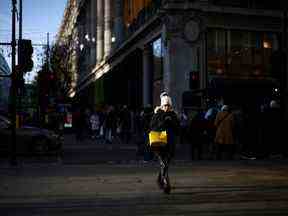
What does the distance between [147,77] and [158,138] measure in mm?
25576

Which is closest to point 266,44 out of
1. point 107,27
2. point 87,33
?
point 107,27

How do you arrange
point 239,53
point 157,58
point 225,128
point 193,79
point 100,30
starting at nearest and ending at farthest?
point 225,128 → point 193,79 → point 239,53 → point 157,58 → point 100,30

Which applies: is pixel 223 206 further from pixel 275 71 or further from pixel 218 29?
pixel 218 29

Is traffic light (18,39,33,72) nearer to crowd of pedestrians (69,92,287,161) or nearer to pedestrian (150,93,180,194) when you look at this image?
Result: crowd of pedestrians (69,92,287,161)

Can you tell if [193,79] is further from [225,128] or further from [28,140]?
[28,140]

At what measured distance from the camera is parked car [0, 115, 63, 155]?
20.6 metres

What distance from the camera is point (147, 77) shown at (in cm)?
3591

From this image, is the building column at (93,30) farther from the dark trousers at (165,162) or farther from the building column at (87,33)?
the dark trousers at (165,162)

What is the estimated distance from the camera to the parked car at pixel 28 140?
20562 millimetres

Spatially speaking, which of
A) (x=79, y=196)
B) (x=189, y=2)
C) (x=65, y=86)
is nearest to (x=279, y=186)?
(x=79, y=196)

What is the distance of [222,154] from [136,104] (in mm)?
18101

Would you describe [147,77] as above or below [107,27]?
below

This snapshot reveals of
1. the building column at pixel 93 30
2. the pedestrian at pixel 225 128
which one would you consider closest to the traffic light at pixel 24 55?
the pedestrian at pixel 225 128

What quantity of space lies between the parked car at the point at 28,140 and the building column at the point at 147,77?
14664 millimetres
